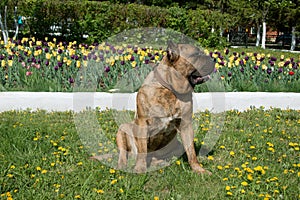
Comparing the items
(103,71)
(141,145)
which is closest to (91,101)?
(103,71)

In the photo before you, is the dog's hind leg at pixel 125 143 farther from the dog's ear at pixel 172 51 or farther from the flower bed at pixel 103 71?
the flower bed at pixel 103 71

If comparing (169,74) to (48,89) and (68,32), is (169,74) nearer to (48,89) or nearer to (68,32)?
(48,89)

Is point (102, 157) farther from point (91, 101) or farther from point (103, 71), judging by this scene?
point (103, 71)

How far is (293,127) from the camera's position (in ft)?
18.8

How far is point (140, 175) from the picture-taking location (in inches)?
143

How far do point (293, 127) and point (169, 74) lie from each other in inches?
131

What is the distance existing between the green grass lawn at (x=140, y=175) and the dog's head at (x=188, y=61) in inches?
42.6

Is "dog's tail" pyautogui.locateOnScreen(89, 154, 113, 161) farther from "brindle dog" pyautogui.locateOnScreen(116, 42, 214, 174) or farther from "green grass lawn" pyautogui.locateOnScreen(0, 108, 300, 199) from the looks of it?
"brindle dog" pyautogui.locateOnScreen(116, 42, 214, 174)

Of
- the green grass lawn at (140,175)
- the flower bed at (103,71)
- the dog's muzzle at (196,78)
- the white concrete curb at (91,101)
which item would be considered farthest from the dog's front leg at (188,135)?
the flower bed at (103,71)

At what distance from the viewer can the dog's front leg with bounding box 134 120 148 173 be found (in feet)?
11.2

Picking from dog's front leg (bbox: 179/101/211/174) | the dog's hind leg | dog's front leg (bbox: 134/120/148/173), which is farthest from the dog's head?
the dog's hind leg

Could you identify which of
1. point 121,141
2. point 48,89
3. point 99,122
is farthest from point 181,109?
point 48,89

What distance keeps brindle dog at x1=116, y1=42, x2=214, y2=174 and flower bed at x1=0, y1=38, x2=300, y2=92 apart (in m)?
3.18

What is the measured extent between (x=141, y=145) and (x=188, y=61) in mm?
925
